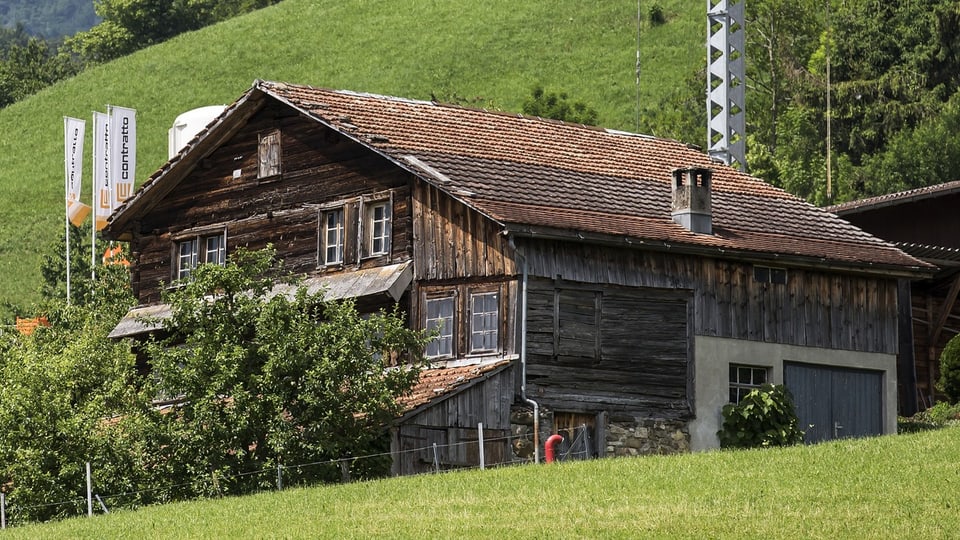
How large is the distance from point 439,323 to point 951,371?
1424cm

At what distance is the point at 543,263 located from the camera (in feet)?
111

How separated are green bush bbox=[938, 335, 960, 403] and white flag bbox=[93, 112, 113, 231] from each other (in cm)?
2590

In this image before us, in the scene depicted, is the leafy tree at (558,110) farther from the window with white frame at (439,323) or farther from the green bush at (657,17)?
the green bush at (657,17)

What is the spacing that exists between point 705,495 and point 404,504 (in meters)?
4.32

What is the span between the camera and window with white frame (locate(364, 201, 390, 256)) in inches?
1436

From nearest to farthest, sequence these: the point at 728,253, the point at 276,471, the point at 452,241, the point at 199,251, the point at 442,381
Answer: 1. the point at 276,471
2. the point at 442,381
3. the point at 452,241
4. the point at 728,253
5. the point at 199,251

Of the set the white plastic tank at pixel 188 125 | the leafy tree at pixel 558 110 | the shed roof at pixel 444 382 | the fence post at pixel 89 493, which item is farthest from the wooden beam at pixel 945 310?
the leafy tree at pixel 558 110

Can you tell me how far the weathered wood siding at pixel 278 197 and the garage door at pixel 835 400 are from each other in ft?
29.0

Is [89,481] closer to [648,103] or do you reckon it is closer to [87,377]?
[87,377]

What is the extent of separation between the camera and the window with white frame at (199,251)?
4034 cm

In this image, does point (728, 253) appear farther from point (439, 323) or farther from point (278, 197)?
point (278, 197)

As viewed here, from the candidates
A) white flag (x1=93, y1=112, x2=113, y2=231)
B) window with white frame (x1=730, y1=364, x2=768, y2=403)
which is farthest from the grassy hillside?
window with white frame (x1=730, y1=364, x2=768, y2=403)

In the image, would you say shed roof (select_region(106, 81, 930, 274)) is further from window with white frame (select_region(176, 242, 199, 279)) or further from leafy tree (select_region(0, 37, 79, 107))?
leafy tree (select_region(0, 37, 79, 107))

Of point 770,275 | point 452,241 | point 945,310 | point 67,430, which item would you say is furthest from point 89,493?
point 945,310
